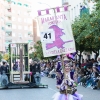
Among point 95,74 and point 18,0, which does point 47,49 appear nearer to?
point 95,74

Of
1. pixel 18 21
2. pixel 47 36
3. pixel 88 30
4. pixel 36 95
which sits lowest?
pixel 36 95

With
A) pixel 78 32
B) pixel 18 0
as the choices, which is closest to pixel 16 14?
pixel 18 0

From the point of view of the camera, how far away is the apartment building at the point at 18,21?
139 metres

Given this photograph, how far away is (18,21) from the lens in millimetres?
146125

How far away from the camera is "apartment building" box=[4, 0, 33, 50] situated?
13875 centimetres

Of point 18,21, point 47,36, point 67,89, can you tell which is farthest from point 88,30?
point 18,21

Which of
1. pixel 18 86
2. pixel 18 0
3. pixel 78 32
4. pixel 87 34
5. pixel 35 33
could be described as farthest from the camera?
pixel 35 33

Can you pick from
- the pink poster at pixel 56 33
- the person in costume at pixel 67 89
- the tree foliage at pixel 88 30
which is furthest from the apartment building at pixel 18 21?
the pink poster at pixel 56 33

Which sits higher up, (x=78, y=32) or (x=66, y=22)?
(x=78, y=32)

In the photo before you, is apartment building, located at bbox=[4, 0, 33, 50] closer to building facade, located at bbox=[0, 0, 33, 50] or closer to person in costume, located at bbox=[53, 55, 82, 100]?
building facade, located at bbox=[0, 0, 33, 50]

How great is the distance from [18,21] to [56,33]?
134260 mm

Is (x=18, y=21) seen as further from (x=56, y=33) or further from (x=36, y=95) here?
(x=56, y=33)

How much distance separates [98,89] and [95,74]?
53.3 inches

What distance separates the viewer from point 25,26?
14988cm
